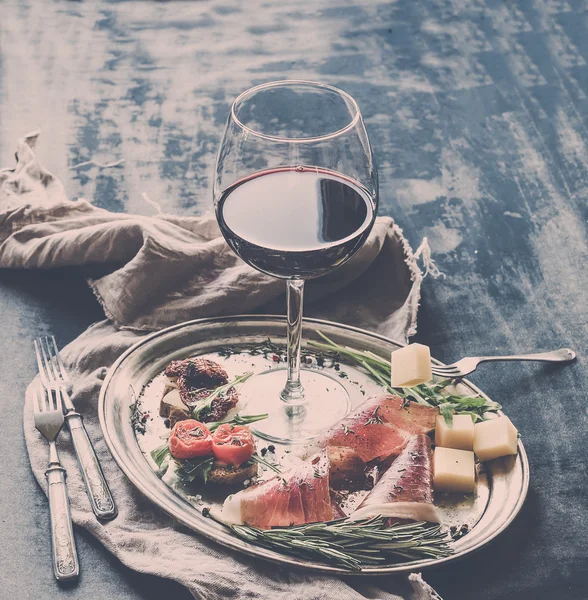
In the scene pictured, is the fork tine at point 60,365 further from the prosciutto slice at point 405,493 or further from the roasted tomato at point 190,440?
the prosciutto slice at point 405,493

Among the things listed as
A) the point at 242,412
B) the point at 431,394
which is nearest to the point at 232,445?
the point at 242,412

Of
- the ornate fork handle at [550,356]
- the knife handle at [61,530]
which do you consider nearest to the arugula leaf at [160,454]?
the knife handle at [61,530]

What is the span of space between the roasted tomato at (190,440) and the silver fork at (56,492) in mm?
204

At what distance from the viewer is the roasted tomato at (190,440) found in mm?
1511

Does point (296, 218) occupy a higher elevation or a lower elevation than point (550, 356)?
higher

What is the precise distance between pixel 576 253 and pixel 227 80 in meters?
1.24

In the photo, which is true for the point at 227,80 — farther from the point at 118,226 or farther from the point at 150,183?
the point at 118,226

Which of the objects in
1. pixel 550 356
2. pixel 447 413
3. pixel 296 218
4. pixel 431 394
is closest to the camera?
pixel 296 218

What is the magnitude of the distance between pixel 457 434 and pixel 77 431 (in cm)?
69

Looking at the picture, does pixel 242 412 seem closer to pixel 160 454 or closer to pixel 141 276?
pixel 160 454

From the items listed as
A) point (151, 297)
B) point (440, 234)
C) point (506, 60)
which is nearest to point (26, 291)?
point (151, 297)

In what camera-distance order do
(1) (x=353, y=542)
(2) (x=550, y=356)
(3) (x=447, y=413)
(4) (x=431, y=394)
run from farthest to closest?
(2) (x=550, y=356), (4) (x=431, y=394), (3) (x=447, y=413), (1) (x=353, y=542)

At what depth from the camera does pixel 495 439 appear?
156cm

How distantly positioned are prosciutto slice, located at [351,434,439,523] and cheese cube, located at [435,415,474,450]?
0.07 meters
